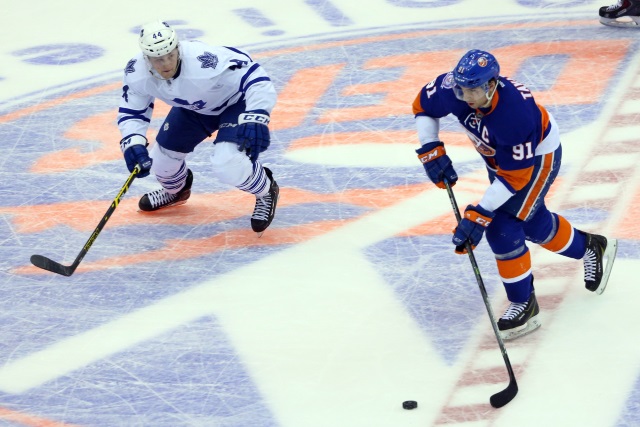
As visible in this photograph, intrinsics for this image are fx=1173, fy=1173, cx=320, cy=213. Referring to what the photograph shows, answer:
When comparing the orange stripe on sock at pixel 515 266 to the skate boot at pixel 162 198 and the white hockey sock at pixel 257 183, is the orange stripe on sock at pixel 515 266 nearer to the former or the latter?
the white hockey sock at pixel 257 183

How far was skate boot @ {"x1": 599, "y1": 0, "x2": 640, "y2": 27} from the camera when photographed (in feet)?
26.4

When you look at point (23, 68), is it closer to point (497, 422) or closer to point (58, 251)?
point (58, 251)

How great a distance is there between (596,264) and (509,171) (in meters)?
0.73

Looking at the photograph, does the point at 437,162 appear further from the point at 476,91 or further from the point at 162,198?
the point at 162,198

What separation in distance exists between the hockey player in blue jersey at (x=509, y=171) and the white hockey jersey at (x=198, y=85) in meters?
0.90

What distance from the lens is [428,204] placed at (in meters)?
5.69

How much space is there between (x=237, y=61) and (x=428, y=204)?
3.88 feet

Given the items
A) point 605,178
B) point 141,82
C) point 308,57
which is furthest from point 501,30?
point 141,82

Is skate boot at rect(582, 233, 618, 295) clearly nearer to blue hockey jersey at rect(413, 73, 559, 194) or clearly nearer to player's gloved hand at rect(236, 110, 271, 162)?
blue hockey jersey at rect(413, 73, 559, 194)

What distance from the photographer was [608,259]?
471cm

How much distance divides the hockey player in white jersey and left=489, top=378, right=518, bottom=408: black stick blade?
170cm

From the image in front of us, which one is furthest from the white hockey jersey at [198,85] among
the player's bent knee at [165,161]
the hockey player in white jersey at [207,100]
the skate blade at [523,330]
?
the skate blade at [523,330]

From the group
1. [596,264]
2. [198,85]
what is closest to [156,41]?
[198,85]

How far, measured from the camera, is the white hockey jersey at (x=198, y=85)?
5141 mm
